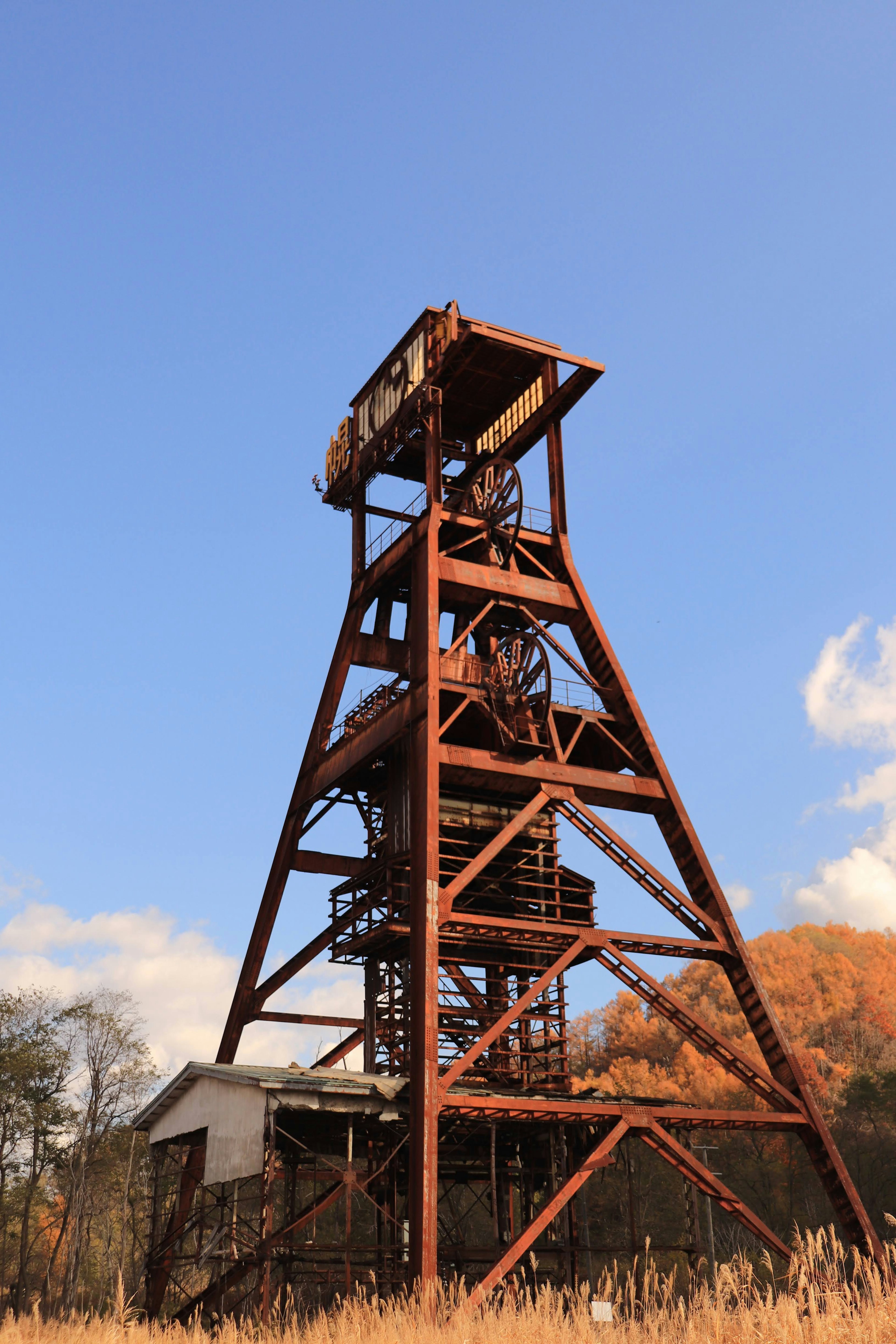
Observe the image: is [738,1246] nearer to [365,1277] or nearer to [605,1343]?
[365,1277]

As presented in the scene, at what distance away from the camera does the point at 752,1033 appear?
200 ft

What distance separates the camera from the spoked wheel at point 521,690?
2216 cm

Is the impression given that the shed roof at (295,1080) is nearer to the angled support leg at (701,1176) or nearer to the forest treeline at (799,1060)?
the angled support leg at (701,1176)

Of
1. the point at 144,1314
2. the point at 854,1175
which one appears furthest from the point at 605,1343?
the point at 854,1175

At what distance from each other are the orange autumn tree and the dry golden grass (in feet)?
170

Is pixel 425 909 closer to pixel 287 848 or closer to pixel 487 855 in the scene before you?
pixel 487 855

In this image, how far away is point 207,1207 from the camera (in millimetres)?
23312

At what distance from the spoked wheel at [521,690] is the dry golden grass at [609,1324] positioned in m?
11.0

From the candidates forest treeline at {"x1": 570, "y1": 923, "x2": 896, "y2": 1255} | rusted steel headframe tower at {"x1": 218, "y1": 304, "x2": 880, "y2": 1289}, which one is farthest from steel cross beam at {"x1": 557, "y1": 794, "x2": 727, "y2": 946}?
forest treeline at {"x1": 570, "y1": 923, "x2": 896, "y2": 1255}

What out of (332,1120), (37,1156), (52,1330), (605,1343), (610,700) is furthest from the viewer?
(37,1156)

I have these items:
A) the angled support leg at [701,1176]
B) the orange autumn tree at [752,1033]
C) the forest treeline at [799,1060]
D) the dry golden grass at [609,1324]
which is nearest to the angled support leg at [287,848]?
the angled support leg at [701,1176]

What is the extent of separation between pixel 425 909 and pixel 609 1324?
1136 cm

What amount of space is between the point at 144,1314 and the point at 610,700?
1405 centimetres

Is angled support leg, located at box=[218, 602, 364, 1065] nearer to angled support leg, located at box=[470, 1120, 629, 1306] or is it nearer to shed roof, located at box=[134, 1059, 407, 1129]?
shed roof, located at box=[134, 1059, 407, 1129]
